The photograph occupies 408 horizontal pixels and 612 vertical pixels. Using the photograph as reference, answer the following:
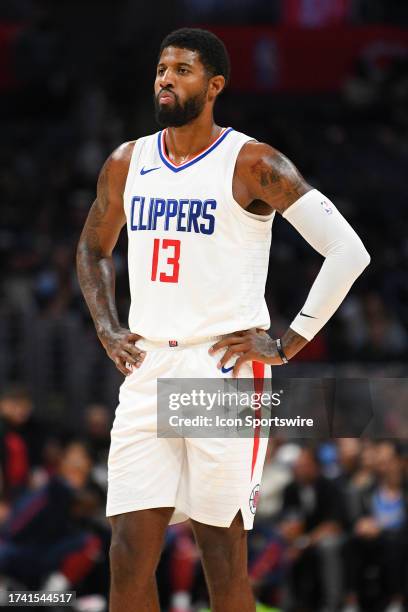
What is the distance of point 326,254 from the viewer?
499cm

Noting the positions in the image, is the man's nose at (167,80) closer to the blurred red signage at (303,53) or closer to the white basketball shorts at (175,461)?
the white basketball shorts at (175,461)

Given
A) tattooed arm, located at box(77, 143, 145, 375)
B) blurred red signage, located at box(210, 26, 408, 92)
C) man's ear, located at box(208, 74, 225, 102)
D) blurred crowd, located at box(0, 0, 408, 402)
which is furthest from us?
blurred red signage, located at box(210, 26, 408, 92)

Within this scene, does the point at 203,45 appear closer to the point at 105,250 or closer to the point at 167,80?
the point at 167,80

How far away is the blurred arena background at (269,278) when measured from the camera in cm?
973

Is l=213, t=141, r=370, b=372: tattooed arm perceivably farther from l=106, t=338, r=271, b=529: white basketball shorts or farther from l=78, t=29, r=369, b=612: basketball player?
l=106, t=338, r=271, b=529: white basketball shorts

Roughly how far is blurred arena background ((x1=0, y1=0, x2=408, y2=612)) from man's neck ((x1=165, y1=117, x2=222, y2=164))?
70.5 inches

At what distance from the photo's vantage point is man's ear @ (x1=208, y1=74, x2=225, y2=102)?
516 cm

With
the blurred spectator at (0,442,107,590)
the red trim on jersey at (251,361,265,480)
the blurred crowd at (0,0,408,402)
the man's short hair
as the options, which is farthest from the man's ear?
the blurred crowd at (0,0,408,402)

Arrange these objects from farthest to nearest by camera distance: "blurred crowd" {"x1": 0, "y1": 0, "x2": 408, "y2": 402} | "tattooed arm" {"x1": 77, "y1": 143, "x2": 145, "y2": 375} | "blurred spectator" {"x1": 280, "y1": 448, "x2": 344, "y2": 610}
A: "blurred crowd" {"x1": 0, "y1": 0, "x2": 408, "y2": 402} → "blurred spectator" {"x1": 280, "y1": 448, "x2": 344, "y2": 610} → "tattooed arm" {"x1": 77, "y1": 143, "x2": 145, "y2": 375}

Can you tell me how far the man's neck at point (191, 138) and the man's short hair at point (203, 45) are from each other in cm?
22

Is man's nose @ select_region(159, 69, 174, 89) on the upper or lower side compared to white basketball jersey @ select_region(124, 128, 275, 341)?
upper

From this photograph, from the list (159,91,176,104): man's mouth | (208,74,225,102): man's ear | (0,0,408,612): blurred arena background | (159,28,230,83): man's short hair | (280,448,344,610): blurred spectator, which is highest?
(159,28,230,83): man's short hair

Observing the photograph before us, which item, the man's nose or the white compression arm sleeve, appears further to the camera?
the man's nose

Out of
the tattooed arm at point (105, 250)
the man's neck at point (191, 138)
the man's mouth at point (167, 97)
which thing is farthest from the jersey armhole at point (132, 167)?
the man's mouth at point (167, 97)
